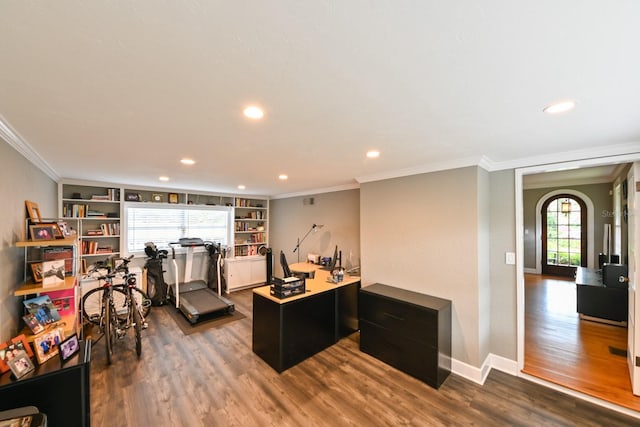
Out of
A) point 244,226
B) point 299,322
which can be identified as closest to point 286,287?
point 299,322

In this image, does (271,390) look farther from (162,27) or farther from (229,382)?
(162,27)

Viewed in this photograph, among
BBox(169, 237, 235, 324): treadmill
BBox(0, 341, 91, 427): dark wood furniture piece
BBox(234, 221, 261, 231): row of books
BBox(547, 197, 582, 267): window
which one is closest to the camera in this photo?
BBox(0, 341, 91, 427): dark wood furniture piece

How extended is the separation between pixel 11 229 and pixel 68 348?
1138 millimetres

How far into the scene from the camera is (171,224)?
18.1ft

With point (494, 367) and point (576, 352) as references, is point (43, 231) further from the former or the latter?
point (576, 352)

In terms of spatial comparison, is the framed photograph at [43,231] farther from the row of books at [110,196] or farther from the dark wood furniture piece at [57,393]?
the row of books at [110,196]

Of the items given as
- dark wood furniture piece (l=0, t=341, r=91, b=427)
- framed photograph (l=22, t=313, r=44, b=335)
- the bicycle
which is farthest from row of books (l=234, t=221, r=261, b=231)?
dark wood furniture piece (l=0, t=341, r=91, b=427)

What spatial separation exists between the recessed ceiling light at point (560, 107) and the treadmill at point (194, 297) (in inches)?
187

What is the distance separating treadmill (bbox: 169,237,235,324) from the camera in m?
4.20

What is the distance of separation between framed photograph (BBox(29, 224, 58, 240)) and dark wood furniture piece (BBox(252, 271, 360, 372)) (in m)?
2.08

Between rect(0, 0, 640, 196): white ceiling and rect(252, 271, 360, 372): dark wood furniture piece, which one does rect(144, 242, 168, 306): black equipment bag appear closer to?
rect(252, 271, 360, 372): dark wood furniture piece

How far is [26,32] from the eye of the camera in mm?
893

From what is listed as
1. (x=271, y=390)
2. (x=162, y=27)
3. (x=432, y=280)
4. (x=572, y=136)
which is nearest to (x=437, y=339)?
(x=432, y=280)

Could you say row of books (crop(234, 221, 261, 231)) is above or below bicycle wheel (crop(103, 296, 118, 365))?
above
